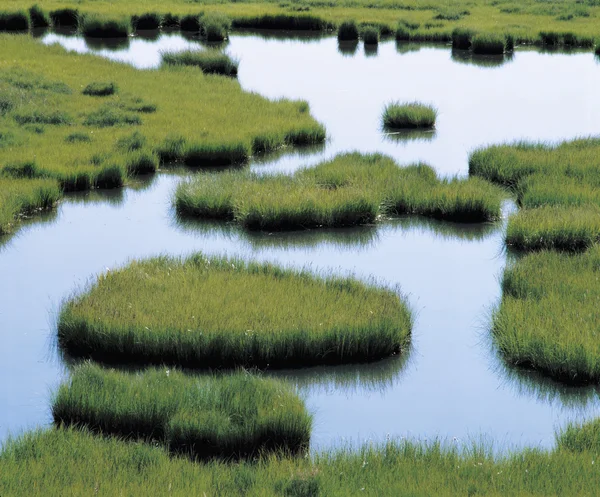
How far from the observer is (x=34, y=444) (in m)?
5.64

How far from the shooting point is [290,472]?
5.41 meters

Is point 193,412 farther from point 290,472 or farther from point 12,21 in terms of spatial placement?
point 12,21

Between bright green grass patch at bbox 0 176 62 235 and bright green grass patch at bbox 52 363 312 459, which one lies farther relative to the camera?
bright green grass patch at bbox 0 176 62 235

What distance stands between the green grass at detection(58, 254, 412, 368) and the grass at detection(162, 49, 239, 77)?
13.1 meters

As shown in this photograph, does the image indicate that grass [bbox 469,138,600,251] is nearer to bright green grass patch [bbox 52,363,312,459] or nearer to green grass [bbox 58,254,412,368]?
green grass [bbox 58,254,412,368]

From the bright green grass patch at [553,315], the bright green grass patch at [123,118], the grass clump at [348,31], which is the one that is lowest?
the bright green grass patch at [553,315]

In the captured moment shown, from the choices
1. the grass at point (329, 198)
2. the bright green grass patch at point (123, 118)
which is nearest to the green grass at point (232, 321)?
the grass at point (329, 198)

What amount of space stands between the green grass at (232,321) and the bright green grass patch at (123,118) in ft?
14.8

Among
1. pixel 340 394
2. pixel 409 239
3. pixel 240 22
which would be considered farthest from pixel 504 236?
pixel 240 22

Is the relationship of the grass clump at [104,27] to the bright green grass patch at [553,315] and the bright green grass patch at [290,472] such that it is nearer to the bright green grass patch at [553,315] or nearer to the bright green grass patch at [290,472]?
the bright green grass patch at [553,315]

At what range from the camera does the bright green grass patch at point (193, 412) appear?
593 centimetres

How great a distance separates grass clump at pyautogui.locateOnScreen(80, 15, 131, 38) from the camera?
27.2 metres

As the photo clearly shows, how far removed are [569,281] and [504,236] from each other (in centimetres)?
196

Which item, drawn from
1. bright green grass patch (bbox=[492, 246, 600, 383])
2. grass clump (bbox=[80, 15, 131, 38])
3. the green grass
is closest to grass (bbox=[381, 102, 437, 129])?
bright green grass patch (bbox=[492, 246, 600, 383])
